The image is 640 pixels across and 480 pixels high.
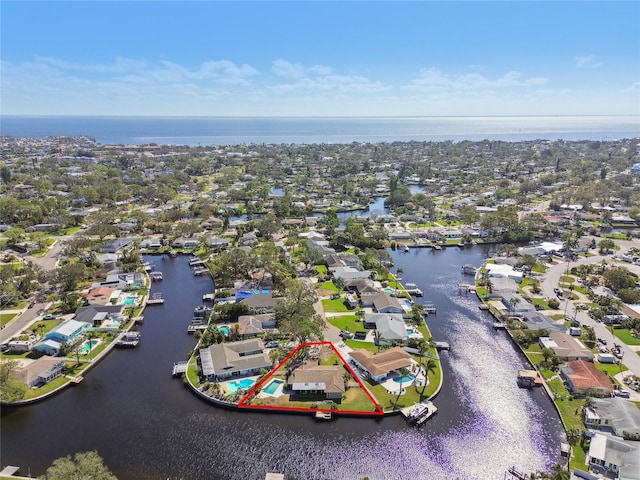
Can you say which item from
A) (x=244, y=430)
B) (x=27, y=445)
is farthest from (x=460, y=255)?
(x=27, y=445)

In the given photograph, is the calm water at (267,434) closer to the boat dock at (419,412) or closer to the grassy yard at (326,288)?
the boat dock at (419,412)

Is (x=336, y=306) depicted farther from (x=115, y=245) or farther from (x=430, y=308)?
(x=115, y=245)

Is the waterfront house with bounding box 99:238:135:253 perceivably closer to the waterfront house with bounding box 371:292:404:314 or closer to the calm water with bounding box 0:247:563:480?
the calm water with bounding box 0:247:563:480

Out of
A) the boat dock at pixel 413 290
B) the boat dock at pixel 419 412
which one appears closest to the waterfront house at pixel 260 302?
the boat dock at pixel 413 290

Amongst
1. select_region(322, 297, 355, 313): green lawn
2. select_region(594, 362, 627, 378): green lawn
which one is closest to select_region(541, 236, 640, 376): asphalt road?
select_region(594, 362, 627, 378): green lawn

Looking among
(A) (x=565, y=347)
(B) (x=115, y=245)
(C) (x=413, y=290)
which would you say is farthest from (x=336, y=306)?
(B) (x=115, y=245)
